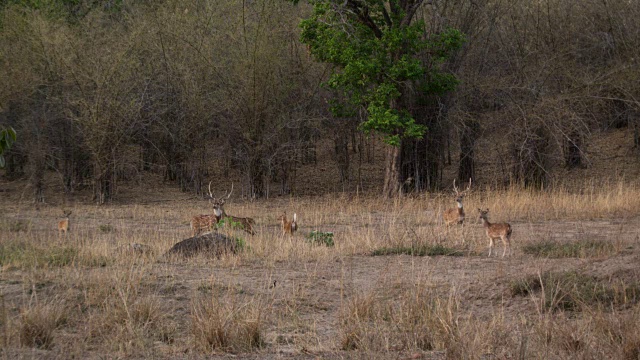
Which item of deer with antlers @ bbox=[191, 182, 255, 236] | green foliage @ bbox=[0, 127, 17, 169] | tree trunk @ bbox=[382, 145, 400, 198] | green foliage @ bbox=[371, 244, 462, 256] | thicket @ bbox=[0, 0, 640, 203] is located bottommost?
green foliage @ bbox=[371, 244, 462, 256]

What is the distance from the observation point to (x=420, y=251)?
39.8ft

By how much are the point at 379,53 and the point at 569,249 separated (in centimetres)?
1022

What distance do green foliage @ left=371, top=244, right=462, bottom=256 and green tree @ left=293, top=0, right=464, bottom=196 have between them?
8181 millimetres

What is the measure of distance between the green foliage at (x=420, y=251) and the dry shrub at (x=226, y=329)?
16.5 feet

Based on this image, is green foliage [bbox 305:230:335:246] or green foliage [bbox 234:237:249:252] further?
green foliage [bbox 305:230:335:246]

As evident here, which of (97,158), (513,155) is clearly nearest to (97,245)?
(97,158)

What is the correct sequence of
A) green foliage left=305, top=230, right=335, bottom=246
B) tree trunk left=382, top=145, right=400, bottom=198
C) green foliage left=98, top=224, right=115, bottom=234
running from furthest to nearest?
tree trunk left=382, top=145, right=400, bottom=198, green foliage left=98, top=224, right=115, bottom=234, green foliage left=305, top=230, right=335, bottom=246

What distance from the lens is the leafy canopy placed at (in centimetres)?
2036

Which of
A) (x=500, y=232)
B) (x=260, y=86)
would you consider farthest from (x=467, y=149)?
(x=500, y=232)

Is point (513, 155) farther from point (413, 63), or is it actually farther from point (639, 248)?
point (639, 248)

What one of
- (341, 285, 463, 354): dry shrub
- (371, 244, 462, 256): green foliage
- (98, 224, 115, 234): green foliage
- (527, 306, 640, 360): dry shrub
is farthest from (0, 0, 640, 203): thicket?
(527, 306, 640, 360): dry shrub

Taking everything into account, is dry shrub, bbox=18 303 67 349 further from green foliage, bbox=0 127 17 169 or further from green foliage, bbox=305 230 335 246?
green foliage, bbox=305 230 335 246

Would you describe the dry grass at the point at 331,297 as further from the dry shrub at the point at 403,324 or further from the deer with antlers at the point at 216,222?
the deer with antlers at the point at 216,222

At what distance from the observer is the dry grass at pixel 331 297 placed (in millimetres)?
6918
